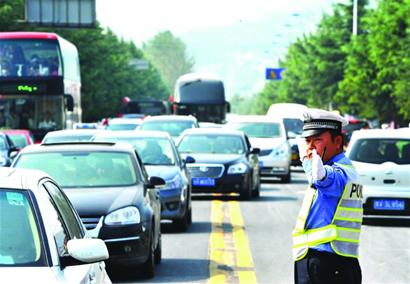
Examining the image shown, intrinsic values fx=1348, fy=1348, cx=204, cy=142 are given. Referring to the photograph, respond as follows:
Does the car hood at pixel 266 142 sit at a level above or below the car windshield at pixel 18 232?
below

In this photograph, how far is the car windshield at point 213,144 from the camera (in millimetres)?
28734

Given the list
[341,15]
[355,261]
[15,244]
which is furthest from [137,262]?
[341,15]

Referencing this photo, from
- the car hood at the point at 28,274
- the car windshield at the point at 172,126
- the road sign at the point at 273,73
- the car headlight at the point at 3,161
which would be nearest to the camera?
the car hood at the point at 28,274

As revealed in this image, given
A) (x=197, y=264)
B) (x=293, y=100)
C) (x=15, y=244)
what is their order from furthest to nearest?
(x=293, y=100) < (x=197, y=264) < (x=15, y=244)

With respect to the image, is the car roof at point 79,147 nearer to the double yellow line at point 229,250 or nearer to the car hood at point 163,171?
the double yellow line at point 229,250

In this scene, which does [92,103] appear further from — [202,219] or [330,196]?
[330,196]

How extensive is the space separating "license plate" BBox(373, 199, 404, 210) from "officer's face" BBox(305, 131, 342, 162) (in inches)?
543

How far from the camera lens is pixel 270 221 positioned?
21953mm

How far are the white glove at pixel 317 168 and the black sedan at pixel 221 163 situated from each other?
19.7 meters

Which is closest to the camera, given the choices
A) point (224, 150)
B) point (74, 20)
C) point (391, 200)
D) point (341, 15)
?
point (391, 200)

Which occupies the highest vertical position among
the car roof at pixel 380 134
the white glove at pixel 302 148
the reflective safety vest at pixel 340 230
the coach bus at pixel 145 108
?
the white glove at pixel 302 148

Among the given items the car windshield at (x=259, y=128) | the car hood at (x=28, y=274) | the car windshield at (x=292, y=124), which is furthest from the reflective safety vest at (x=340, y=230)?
the car windshield at (x=292, y=124)

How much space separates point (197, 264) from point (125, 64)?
394 ft

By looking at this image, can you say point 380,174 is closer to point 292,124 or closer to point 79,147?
point 79,147
